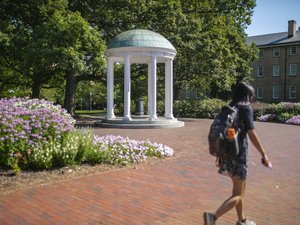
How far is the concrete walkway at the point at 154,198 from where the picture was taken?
5.27 meters

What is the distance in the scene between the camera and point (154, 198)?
6.29 m

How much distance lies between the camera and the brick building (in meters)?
54.6

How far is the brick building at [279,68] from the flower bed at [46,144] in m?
49.3

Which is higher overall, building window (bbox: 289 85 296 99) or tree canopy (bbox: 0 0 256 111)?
tree canopy (bbox: 0 0 256 111)

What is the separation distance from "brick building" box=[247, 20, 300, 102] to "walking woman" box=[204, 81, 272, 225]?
52776 mm

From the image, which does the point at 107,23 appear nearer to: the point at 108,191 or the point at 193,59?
the point at 193,59

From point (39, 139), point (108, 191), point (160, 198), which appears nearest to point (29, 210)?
point (108, 191)

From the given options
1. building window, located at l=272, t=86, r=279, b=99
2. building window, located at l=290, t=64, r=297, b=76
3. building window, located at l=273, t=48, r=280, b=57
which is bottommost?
building window, located at l=272, t=86, r=279, b=99

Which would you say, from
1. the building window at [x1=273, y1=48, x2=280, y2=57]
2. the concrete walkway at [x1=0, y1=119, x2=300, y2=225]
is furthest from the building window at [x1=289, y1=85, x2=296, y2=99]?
the concrete walkway at [x1=0, y1=119, x2=300, y2=225]

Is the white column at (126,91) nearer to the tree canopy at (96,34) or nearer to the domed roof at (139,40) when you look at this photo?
the domed roof at (139,40)

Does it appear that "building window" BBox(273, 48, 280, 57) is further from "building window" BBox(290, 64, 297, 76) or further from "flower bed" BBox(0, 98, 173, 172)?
"flower bed" BBox(0, 98, 173, 172)

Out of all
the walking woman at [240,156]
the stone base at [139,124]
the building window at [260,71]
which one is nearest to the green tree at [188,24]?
the stone base at [139,124]

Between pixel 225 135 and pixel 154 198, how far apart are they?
2561 millimetres

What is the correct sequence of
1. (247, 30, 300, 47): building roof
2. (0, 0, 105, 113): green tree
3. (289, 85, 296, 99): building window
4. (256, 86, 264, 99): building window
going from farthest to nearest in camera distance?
(256, 86, 264, 99): building window → (247, 30, 300, 47): building roof → (289, 85, 296, 99): building window → (0, 0, 105, 113): green tree
